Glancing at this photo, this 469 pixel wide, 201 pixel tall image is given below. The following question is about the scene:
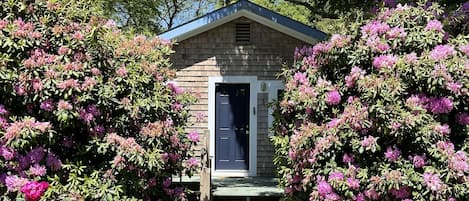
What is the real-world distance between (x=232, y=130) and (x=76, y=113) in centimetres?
515

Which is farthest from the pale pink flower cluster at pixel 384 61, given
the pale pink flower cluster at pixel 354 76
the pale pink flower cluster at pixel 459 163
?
the pale pink flower cluster at pixel 459 163

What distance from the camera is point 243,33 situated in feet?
32.4

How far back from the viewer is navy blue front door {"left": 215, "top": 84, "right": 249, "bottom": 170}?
9.85m

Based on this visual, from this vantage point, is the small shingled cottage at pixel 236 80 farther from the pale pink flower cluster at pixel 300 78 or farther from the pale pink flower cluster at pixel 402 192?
the pale pink flower cluster at pixel 402 192

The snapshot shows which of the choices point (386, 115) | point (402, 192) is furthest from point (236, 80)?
point (402, 192)

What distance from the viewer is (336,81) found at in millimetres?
5758

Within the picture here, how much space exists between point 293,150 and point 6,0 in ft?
11.8

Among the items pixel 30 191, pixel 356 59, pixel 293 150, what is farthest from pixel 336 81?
pixel 30 191

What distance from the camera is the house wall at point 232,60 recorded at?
32.0ft

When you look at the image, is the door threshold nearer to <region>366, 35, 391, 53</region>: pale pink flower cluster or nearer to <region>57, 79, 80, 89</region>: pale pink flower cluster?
<region>366, 35, 391, 53</region>: pale pink flower cluster

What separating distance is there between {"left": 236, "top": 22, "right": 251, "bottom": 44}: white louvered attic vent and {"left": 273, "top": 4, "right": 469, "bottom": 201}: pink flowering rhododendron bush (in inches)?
161

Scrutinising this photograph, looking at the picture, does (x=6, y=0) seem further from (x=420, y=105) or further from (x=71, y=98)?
(x=420, y=105)

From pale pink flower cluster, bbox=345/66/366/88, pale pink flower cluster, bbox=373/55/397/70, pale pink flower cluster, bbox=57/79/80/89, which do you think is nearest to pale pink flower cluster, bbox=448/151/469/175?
pale pink flower cluster, bbox=373/55/397/70

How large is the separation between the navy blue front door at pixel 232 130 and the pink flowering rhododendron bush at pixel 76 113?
404cm
